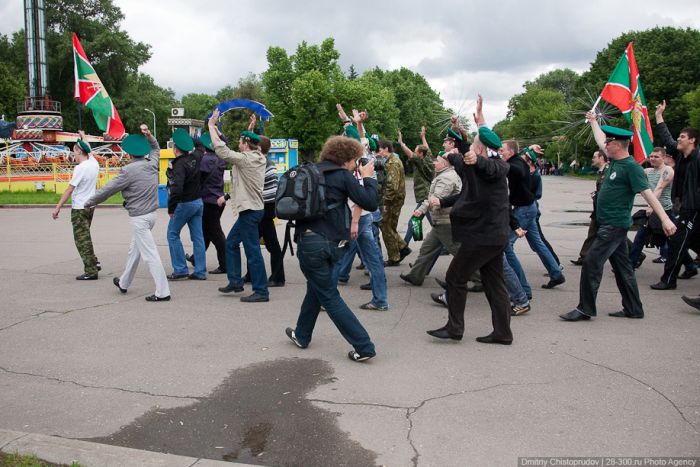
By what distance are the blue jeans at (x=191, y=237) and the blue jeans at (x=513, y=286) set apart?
4.16 m

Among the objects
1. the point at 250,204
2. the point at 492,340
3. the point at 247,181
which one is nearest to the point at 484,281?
the point at 492,340

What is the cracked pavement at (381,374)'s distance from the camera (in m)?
3.72

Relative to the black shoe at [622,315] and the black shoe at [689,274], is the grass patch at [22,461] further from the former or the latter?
the black shoe at [689,274]

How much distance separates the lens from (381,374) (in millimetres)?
4816

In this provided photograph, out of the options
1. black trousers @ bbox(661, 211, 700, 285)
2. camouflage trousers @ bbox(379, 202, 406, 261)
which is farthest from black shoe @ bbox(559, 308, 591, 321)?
camouflage trousers @ bbox(379, 202, 406, 261)

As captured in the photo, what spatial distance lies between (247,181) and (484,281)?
3.06m

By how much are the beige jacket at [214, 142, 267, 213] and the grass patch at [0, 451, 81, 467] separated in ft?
13.6

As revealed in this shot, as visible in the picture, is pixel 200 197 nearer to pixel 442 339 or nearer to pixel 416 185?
pixel 416 185

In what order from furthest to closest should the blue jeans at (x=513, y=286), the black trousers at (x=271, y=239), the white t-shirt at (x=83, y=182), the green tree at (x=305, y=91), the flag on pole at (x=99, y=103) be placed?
the green tree at (x=305, y=91) → the flag on pole at (x=99, y=103) → the white t-shirt at (x=83, y=182) → the black trousers at (x=271, y=239) → the blue jeans at (x=513, y=286)

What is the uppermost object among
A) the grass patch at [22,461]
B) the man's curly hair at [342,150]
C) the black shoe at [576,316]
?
the man's curly hair at [342,150]

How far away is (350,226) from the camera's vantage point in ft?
17.4

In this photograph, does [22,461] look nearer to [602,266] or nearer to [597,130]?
[602,266]

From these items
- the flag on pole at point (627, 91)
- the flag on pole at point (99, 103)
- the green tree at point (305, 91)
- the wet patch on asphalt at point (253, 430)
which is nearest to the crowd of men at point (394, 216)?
the flag on pole at point (627, 91)

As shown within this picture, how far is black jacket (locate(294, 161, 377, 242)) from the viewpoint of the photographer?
4867 mm
